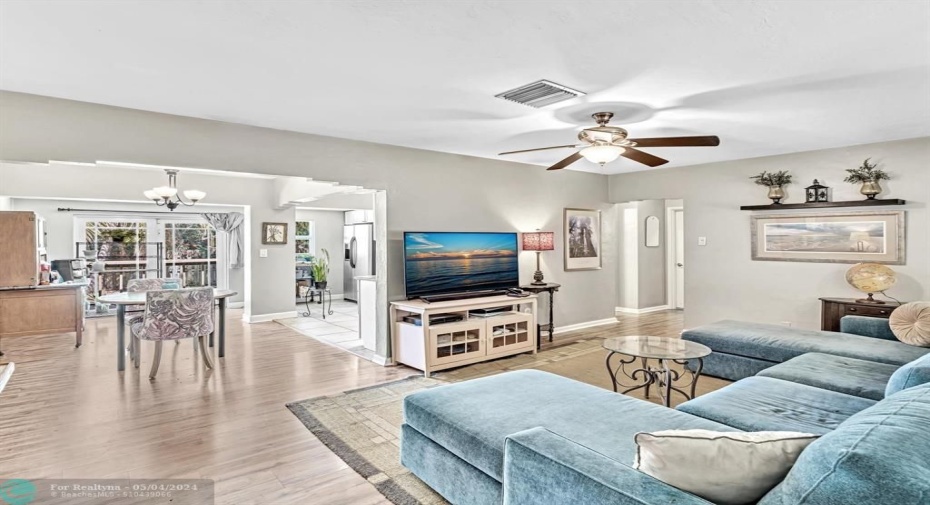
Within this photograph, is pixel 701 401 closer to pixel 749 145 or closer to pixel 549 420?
pixel 549 420

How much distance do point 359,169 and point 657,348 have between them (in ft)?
10.4

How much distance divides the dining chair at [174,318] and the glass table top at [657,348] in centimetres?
384

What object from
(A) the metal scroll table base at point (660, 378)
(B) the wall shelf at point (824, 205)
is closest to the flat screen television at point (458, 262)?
(A) the metal scroll table base at point (660, 378)

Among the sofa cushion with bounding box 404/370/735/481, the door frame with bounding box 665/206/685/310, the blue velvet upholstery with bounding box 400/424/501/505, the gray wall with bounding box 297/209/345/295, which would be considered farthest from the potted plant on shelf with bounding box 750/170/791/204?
the gray wall with bounding box 297/209/345/295

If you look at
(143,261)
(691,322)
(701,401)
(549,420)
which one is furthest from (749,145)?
(143,261)

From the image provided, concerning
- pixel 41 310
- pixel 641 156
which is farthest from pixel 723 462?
pixel 41 310

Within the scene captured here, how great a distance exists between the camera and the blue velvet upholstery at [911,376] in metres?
2.19

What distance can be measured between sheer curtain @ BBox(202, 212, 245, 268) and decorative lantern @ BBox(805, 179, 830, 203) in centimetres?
927

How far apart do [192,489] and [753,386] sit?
10.5 feet

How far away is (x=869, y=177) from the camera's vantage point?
481 cm

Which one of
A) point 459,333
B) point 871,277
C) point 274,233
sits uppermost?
point 274,233

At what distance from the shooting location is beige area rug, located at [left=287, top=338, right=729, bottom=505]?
8.38ft

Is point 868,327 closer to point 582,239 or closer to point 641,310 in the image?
point 582,239

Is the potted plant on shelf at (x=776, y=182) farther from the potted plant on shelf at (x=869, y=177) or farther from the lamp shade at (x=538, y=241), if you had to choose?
the lamp shade at (x=538, y=241)
